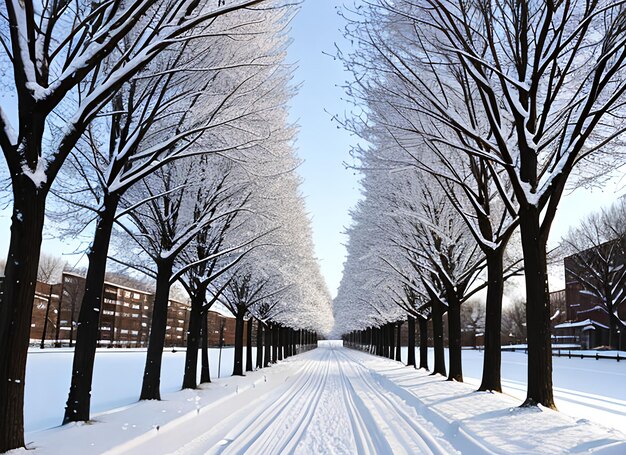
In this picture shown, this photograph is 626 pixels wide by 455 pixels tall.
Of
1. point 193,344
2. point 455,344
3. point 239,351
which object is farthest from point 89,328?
point 239,351

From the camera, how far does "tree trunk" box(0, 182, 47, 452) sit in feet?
20.2

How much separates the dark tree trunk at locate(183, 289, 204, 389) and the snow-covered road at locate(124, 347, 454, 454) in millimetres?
2423

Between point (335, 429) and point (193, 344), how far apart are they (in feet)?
27.8

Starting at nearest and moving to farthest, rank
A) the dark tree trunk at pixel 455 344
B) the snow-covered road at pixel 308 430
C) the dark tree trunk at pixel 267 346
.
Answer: the snow-covered road at pixel 308 430 → the dark tree trunk at pixel 455 344 → the dark tree trunk at pixel 267 346

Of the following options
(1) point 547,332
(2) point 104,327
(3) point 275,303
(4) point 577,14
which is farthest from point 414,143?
(2) point 104,327

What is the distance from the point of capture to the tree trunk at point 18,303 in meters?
6.15

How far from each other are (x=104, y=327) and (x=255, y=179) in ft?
185

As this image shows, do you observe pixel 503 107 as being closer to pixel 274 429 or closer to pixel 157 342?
pixel 274 429

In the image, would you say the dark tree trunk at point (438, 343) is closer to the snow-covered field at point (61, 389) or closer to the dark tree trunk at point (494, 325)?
the dark tree trunk at point (494, 325)

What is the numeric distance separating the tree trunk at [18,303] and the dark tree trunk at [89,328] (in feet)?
8.40

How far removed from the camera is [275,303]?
108 ft

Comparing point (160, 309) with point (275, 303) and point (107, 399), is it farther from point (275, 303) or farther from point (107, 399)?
point (275, 303)

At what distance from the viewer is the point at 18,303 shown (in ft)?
20.7

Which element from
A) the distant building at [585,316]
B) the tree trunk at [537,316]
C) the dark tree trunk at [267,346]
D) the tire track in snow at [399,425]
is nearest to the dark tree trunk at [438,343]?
the tire track in snow at [399,425]
